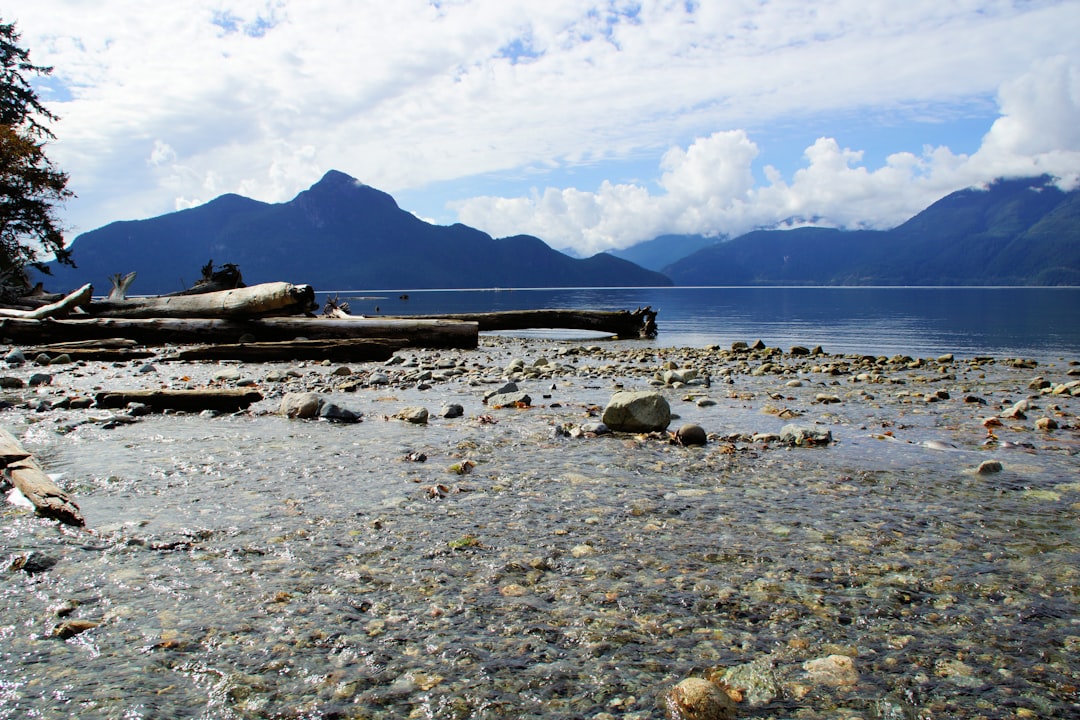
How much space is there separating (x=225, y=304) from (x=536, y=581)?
1848 cm

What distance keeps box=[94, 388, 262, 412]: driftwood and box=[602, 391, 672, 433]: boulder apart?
16.8 feet

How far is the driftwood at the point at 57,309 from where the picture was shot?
19.4 m

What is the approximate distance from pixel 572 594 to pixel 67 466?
499cm

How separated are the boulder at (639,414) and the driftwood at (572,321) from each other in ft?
65.7

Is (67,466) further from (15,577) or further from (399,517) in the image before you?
(399,517)

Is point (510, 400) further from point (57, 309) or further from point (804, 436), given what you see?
point (57, 309)

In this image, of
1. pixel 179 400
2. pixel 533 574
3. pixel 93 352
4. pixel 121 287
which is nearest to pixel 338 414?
pixel 179 400

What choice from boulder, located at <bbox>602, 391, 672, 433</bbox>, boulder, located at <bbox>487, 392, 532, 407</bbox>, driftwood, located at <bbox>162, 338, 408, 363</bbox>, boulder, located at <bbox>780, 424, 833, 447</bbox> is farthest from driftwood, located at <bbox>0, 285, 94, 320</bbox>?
boulder, located at <bbox>780, 424, 833, 447</bbox>

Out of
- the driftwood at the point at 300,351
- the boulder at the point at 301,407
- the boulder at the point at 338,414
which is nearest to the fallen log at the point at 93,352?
the driftwood at the point at 300,351

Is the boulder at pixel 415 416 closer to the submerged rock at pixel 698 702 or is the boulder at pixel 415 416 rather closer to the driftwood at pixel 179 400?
the driftwood at pixel 179 400

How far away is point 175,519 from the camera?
432 centimetres

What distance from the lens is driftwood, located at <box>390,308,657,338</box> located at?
27.8 metres

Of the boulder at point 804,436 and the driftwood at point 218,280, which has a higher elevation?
the driftwood at point 218,280

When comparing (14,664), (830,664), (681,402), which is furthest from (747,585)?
(681,402)
